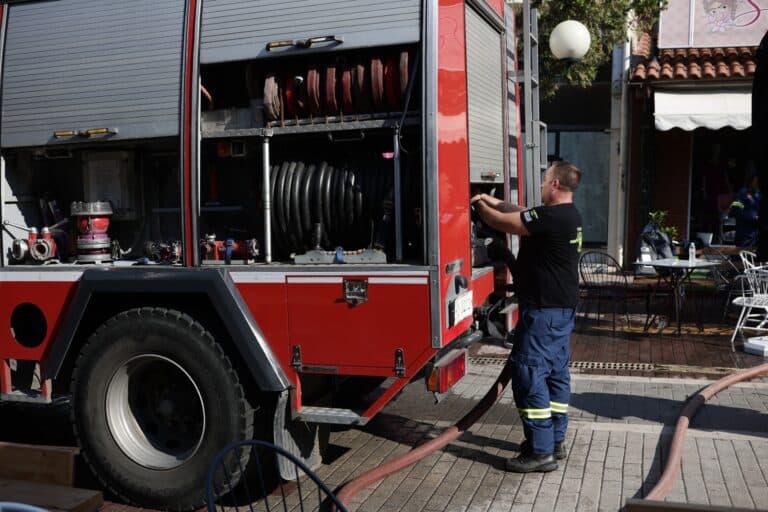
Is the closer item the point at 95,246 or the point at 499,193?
the point at 95,246

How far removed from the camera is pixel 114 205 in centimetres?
557

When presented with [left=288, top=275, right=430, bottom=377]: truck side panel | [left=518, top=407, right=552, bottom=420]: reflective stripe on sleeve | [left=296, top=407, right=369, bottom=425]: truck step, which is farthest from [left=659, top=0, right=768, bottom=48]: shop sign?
[left=296, top=407, right=369, bottom=425]: truck step

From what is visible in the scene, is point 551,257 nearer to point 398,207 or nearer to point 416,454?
point 398,207

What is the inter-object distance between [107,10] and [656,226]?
990 cm

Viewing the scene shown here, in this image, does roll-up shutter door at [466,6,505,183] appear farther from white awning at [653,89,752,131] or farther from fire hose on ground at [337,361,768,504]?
white awning at [653,89,752,131]

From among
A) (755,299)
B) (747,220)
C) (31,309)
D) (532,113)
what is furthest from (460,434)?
(747,220)

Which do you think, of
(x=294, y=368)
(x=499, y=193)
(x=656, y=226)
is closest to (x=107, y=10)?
(x=294, y=368)

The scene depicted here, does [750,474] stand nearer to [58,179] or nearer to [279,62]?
[279,62]

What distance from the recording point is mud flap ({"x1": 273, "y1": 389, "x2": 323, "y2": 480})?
14.5ft

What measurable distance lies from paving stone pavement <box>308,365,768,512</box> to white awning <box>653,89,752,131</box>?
6393mm

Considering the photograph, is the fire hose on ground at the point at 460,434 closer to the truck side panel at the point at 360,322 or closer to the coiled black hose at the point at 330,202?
the truck side panel at the point at 360,322

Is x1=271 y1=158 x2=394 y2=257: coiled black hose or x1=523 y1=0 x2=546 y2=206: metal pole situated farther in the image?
x1=523 y1=0 x2=546 y2=206: metal pole

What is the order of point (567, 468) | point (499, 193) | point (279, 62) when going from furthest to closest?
point (499, 193) → point (567, 468) → point (279, 62)

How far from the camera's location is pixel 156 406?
5035 mm
